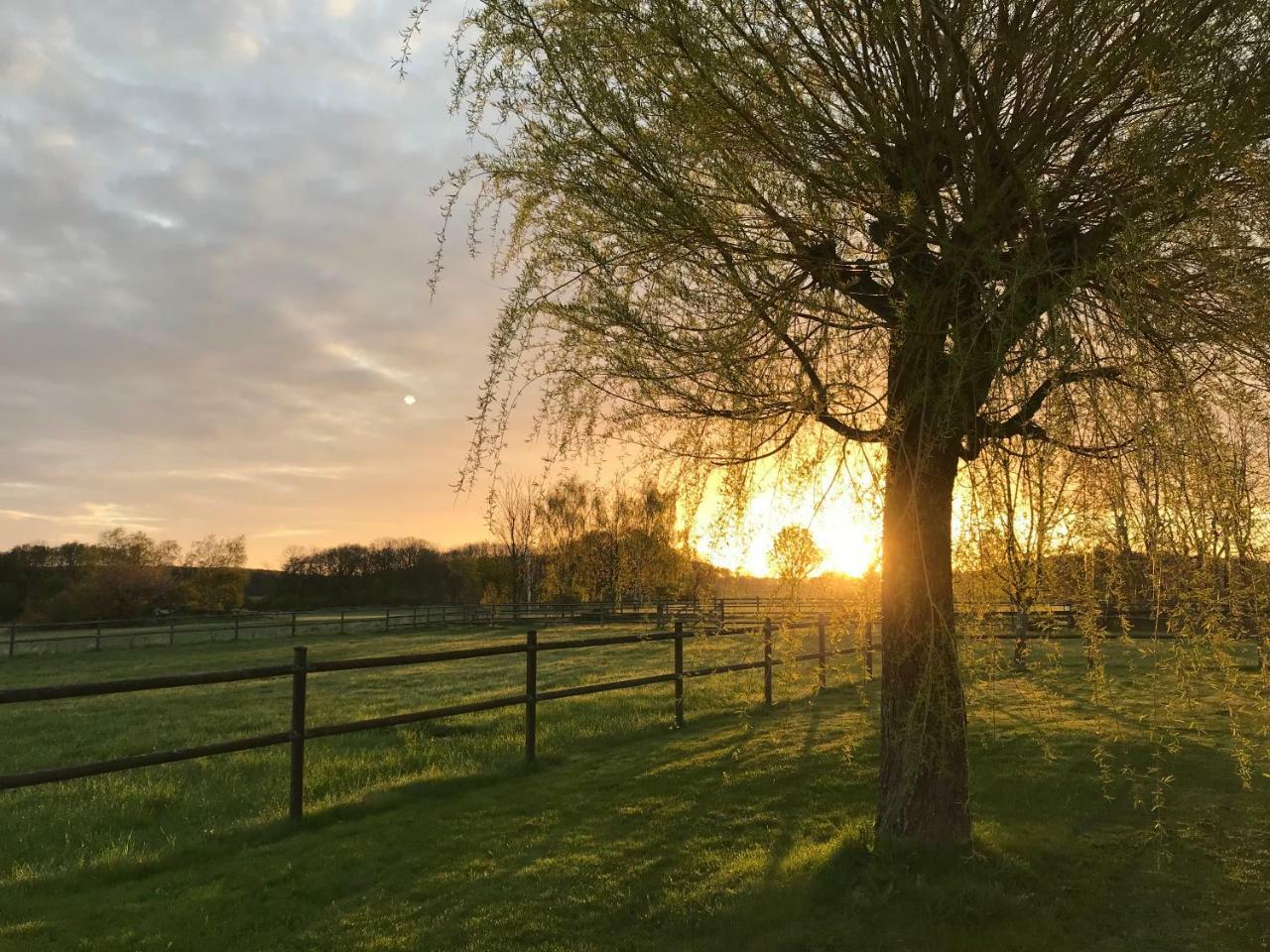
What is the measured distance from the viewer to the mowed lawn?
3.99 m

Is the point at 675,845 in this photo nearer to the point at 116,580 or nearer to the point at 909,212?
the point at 909,212

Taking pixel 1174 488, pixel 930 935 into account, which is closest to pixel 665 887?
pixel 930 935

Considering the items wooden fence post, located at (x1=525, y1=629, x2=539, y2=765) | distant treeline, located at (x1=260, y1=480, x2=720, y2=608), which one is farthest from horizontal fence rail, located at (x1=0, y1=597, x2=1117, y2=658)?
wooden fence post, located at (x1=525, y1=629, x2=539, y2=765)

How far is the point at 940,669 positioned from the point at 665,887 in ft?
7.60

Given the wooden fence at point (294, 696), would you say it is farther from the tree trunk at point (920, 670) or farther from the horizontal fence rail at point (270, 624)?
the horizontal fence rail at point (270, 624)

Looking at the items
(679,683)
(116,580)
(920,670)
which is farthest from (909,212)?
(116,580)

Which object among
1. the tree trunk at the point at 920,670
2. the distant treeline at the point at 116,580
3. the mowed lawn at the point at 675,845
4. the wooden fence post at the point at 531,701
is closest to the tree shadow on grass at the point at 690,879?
the mowed lawn at the point at 675,845

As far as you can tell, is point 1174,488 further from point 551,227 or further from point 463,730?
point 463,730

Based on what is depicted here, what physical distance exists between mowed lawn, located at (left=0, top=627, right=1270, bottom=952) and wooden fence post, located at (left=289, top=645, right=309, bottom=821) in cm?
16

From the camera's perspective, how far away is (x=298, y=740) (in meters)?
6.16

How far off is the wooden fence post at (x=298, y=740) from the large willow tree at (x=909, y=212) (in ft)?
11.9

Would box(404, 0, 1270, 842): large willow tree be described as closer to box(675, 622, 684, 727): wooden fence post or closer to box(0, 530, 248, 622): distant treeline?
box(675, 622, 684, 727): wooden fence post

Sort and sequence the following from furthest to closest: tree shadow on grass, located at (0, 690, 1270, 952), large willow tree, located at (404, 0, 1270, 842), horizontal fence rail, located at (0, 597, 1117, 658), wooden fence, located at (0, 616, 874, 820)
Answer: horizontal fence rail, located at (0, 597, 1117, 658), wooden fence, located at (0, 616, 874, 820), tree shadow on grass, located at (0, 690, 1270, 952), large willow tree, located at (404, 0, 1270, 842)

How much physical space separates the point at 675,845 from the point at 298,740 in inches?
123
